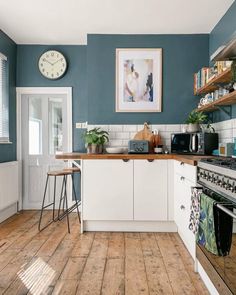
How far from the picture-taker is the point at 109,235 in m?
3.31

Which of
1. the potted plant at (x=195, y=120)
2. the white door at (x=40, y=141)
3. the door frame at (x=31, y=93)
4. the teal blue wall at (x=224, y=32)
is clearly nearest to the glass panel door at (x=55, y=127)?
the white door at (x=40, y=141)

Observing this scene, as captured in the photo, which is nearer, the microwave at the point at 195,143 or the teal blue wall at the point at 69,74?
the microwave at the point at 195,143

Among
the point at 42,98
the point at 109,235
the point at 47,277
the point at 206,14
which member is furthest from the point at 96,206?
the point at 206,14

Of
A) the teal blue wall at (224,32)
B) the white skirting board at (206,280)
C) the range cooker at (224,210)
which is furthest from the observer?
the teal blue wall at (224,32)

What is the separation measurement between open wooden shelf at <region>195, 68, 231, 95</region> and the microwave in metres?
0.54

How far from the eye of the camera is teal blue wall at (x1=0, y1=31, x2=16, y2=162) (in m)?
4.03

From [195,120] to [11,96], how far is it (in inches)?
103

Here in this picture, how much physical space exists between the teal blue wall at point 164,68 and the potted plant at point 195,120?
0.26 meters

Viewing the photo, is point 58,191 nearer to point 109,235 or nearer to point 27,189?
point 27,189

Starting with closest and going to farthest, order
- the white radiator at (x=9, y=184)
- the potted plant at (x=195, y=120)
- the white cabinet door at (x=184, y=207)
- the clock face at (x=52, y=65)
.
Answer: the white cabinet door at (x=184, y=207) → the potted plant at (x=195, y=120) → the white radiator at (x=9, y=184) → the clock face at (x=52, y=65)

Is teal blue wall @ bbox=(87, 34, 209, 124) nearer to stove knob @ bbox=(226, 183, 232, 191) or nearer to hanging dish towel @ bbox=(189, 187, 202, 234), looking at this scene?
hanging dish towel @ bbox=(189, 187, 202, 234)

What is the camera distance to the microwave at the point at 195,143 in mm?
3141

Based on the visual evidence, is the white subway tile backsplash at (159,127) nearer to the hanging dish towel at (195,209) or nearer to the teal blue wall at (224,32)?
the teal blue wall at (224,32)

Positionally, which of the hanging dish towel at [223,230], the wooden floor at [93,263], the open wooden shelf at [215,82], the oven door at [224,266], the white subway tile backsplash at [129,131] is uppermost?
the open wooden shelf at [215,82]
